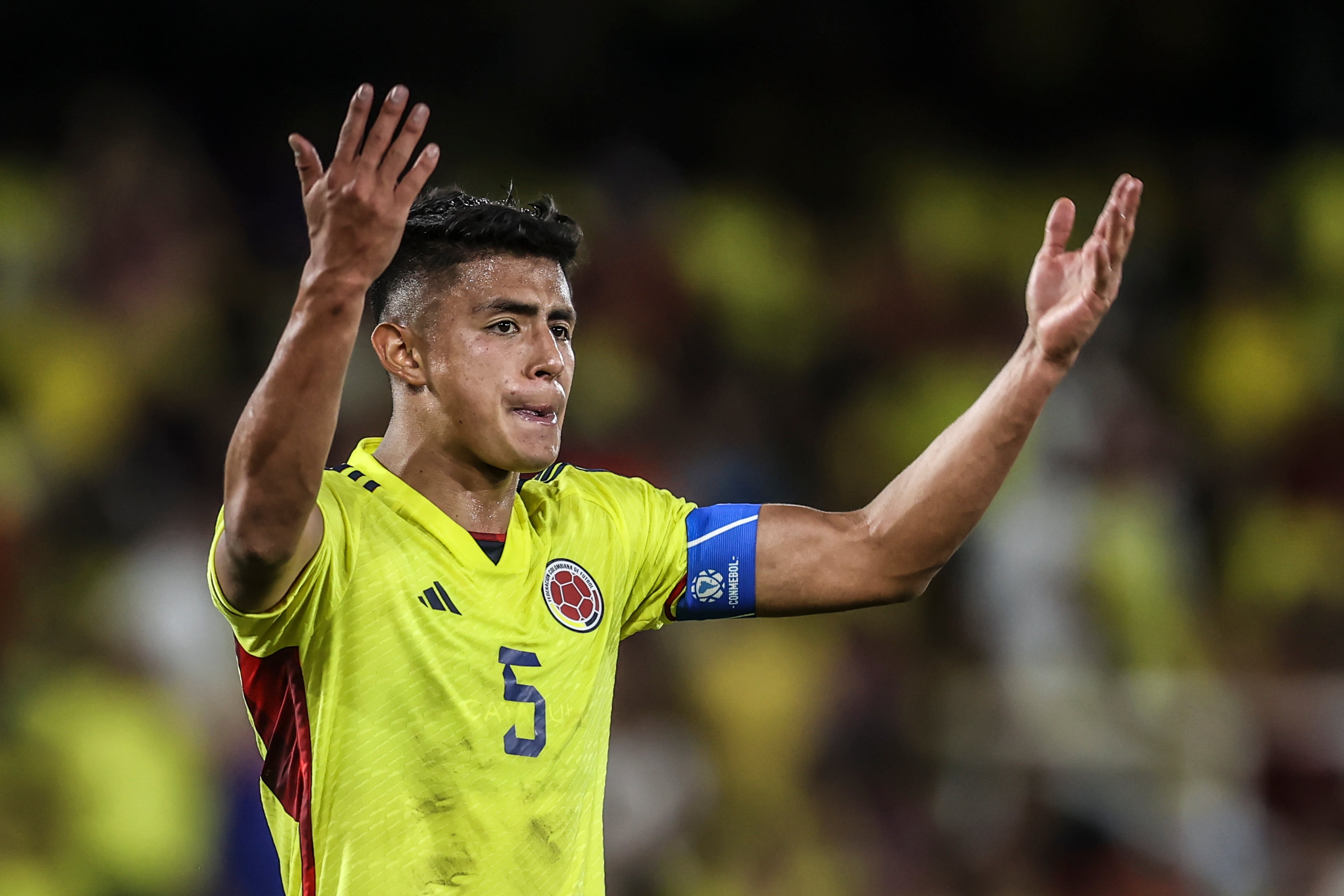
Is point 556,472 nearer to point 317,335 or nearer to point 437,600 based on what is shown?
point 437,600

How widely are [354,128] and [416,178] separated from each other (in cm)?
16

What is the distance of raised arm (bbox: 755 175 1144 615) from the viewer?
325 cm

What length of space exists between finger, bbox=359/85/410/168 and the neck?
34.6 inches

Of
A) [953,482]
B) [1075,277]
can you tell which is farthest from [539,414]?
[1075,277]

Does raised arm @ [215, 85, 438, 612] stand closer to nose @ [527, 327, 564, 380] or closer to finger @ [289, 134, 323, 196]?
finger @ [289, 134, 323, 196]

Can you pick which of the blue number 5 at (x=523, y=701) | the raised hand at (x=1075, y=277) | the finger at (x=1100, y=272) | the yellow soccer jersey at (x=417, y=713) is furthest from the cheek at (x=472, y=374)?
the finger at (x=1100, y=272)

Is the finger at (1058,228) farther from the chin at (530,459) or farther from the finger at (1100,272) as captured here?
the chin at (530,459)

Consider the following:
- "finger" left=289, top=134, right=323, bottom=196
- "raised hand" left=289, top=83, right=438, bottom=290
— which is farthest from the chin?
"finger" left=289, top=134, right=323, bottom=196

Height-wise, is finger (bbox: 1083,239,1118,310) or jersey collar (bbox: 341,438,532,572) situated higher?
finger (bbox: 1083,239,1118,310)

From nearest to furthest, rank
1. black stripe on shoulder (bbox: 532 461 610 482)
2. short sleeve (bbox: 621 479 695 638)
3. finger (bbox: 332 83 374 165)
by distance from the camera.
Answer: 1. finger (bbox: 332 83 374 165)
2. short sleeve (bbox: 621 479 695 638)
3. black stripe on shoulder (bbox: 532 461 610 482)

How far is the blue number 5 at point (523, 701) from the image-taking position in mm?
3037

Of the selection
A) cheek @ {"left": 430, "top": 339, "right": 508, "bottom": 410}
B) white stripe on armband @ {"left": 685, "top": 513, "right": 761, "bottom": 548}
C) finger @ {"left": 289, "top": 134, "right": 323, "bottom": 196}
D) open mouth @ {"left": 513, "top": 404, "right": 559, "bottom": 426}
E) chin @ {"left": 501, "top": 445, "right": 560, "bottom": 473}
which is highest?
finger @ {"left": 289, "top": 134, "right": 323, "bottom": 196}

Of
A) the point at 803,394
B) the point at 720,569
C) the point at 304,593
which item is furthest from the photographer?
the point at 803,394

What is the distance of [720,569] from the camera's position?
3.54 meters
